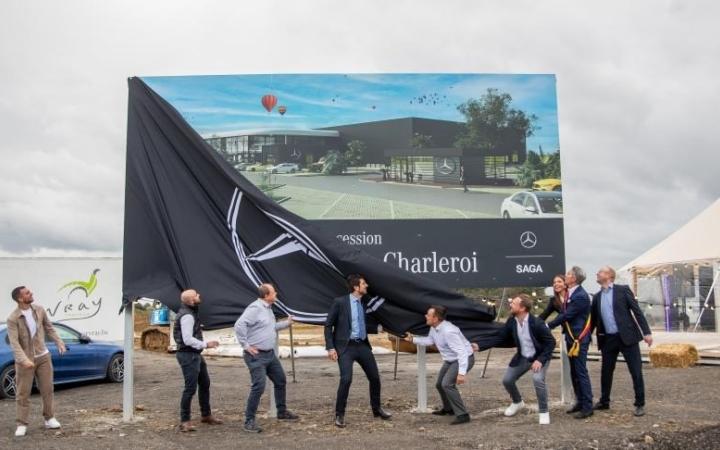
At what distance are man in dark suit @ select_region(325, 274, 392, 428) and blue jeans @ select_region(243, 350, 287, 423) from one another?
76 centimetres

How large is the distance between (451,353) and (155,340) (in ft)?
59.9

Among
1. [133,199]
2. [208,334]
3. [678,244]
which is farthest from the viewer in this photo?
[208,334]

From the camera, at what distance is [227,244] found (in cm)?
1035

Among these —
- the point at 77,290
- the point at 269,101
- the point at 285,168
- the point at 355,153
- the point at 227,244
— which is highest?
the point at 269,101

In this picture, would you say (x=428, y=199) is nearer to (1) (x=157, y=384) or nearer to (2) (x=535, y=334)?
(2) (x=535, y=334)

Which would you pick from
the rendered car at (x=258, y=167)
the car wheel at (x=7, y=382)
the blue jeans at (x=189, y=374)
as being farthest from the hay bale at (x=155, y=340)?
the blue jeans at (x=189, y=374)

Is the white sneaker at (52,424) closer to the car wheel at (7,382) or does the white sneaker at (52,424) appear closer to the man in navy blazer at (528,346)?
the car wheel at (7,382)

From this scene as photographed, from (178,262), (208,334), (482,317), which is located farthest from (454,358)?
(208,334)

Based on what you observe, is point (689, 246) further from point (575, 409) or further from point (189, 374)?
point (189, 374)

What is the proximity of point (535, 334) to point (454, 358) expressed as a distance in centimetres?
112

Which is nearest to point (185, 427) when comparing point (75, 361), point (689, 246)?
point (75, 361)

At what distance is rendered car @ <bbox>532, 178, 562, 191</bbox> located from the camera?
13469 mm

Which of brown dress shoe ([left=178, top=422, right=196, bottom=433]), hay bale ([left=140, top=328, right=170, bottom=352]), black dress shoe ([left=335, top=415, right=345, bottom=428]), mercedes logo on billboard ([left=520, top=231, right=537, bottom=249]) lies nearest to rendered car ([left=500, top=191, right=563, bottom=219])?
mercedes logo on billboard ([left=520, top=231, right=537, bottom=249])

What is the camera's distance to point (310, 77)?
47.5ft
